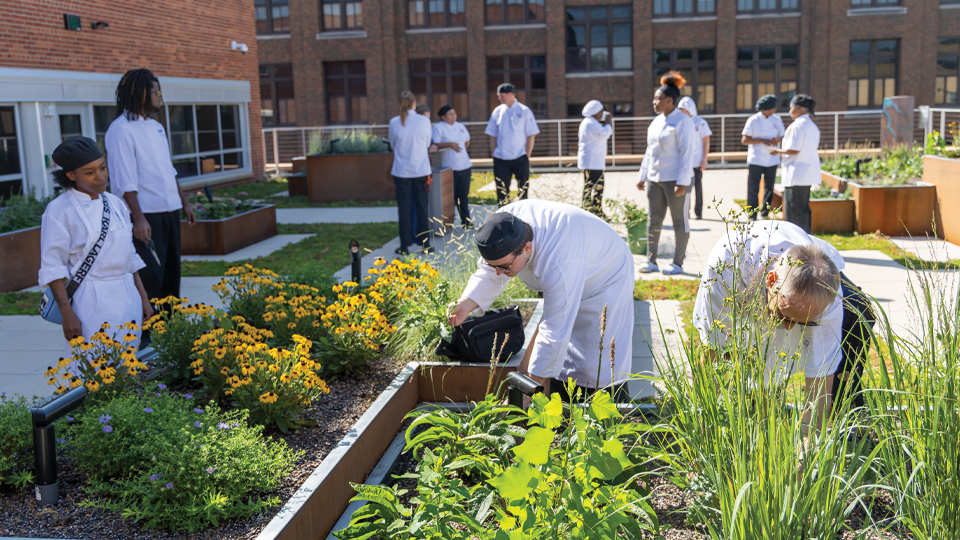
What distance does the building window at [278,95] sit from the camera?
99.9 feet

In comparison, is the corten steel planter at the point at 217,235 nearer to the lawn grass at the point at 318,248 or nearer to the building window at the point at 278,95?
the lawn grass at the point at 318,248

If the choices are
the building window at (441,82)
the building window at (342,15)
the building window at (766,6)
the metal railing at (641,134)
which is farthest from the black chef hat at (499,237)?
the building window at (342,15)

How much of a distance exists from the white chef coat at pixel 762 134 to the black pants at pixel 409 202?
4482mm

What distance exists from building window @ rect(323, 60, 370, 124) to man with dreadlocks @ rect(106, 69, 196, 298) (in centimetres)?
2390

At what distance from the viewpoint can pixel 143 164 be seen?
238 inches

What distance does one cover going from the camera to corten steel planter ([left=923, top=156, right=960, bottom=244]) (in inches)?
380

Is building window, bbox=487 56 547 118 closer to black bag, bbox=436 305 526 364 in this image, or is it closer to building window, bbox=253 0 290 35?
building window, bbox=253 0 290 35

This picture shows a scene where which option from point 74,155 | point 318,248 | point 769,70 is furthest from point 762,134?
point 769,70

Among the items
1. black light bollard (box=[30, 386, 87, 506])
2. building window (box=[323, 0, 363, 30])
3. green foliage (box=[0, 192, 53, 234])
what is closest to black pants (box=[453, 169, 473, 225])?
green foliage (box=[0, 192, 53, 234])

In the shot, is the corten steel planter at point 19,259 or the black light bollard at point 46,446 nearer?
the black light bollard at point 46,446

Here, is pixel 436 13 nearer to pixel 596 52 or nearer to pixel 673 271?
pixel 596 52

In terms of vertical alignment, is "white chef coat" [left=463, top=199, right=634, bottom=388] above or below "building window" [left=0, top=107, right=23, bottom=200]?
below

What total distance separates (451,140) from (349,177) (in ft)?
14.7

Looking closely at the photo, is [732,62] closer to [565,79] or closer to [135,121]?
[565,79]
